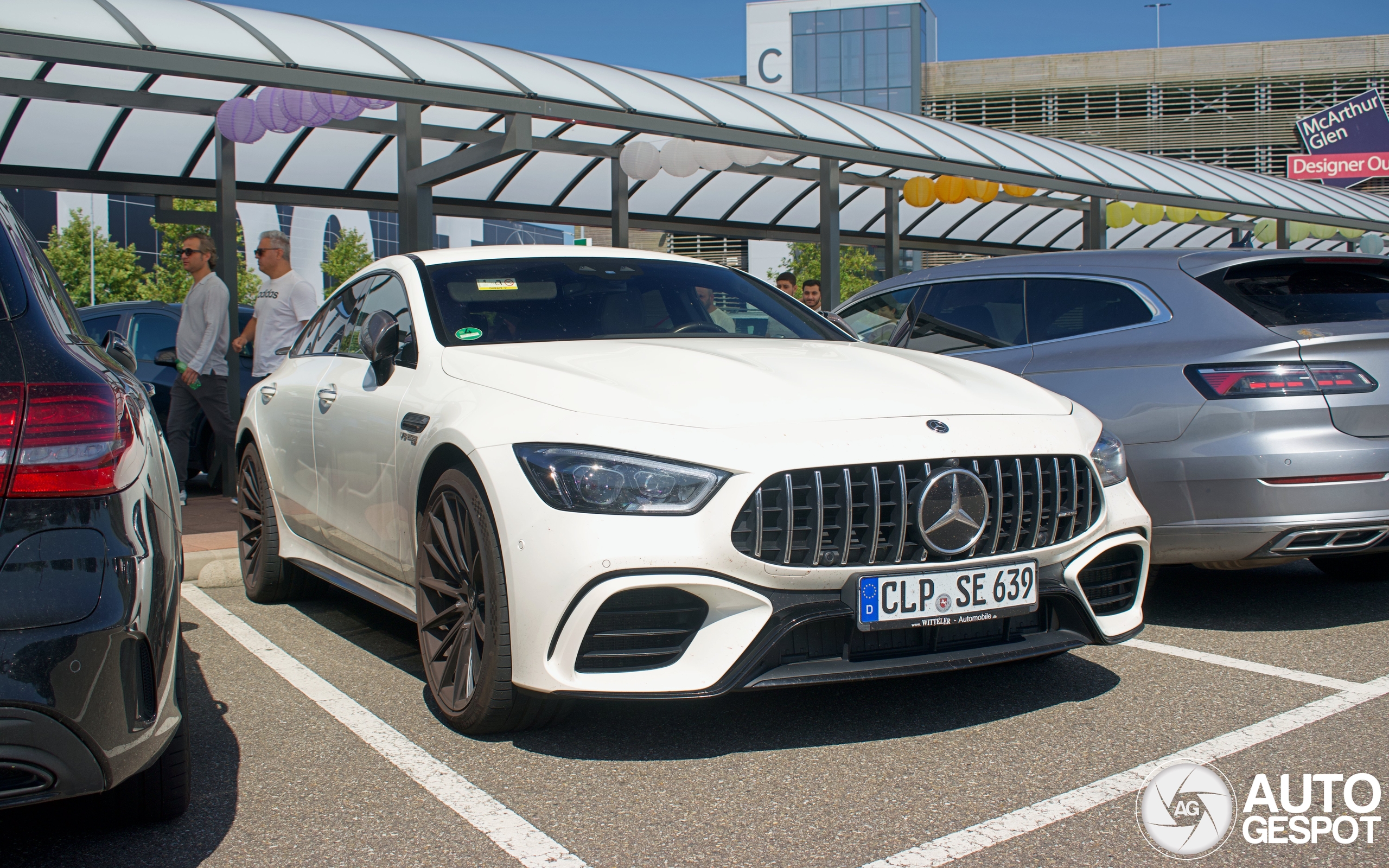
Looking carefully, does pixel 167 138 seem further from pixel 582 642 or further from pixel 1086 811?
pixel 1086 811

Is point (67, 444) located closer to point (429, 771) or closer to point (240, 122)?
point (429, 771)

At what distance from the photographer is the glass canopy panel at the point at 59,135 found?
10617 millimetres

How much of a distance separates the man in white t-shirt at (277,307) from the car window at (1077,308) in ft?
16.1

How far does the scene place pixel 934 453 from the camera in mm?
3357

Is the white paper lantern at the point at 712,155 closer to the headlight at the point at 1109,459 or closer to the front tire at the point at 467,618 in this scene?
the headlight at the point at 1109,459

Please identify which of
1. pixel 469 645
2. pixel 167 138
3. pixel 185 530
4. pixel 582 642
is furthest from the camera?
pixel 167 138

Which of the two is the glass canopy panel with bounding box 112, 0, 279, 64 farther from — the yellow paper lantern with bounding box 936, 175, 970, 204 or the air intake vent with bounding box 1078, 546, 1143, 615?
the yellow paper lantern with bounding box 936, 175, 970, 204

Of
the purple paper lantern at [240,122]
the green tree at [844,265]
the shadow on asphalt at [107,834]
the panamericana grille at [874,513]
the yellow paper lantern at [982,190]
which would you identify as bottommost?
the shadow on asphalt at [107,834]

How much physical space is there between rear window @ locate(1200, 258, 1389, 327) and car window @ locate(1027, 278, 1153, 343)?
13.7 inches

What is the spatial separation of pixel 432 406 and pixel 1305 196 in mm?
18455

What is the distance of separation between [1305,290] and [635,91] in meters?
6.40

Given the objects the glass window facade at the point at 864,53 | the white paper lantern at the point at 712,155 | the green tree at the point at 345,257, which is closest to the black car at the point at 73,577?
the white paper lantern at the point at 712,155

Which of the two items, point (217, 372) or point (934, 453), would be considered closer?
point (934, 453)

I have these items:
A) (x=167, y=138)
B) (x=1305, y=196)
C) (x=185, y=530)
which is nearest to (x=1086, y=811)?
(x=185, y=530)
